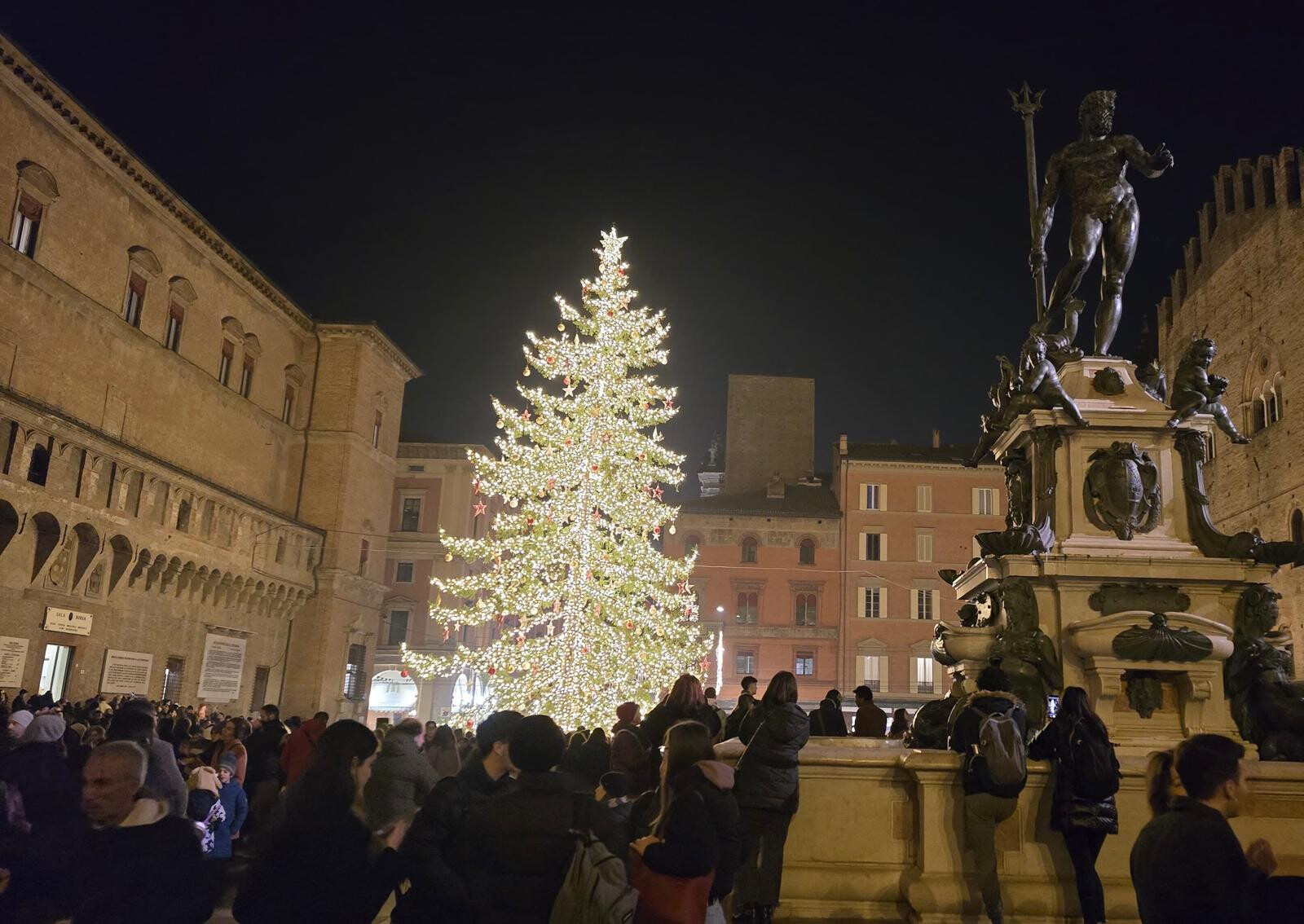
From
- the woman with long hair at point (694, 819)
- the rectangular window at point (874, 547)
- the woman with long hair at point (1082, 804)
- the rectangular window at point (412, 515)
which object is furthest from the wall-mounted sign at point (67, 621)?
the rectangular window at point (874, 547)

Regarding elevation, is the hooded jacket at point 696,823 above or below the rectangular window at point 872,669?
below

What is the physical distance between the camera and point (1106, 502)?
780 cm

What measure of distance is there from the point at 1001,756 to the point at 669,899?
2.23 m

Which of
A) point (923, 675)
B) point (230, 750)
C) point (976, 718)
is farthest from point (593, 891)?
point (923, 675)

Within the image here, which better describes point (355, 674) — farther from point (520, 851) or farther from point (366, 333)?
point (520, 851)

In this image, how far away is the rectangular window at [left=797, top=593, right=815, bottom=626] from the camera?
46.8 meters

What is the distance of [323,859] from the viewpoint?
3014 millimetres

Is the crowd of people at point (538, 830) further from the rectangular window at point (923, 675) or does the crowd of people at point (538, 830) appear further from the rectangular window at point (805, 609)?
the rectangular window at point (805, 609)

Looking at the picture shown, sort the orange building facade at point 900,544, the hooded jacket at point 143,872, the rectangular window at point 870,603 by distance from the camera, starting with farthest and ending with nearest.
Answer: the rectangular window at point 870,603 < the orange building facade at point 900,544 < the hooded jacket at point 143,872

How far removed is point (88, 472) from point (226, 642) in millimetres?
9671

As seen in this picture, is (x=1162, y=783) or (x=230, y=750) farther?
(x=230, y=750)

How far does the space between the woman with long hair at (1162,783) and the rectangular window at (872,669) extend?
43272 mm

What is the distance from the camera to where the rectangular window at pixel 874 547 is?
47.2 metres

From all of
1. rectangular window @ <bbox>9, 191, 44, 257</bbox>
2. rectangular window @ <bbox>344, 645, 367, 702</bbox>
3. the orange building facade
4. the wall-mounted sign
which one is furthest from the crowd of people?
the orange building facade
